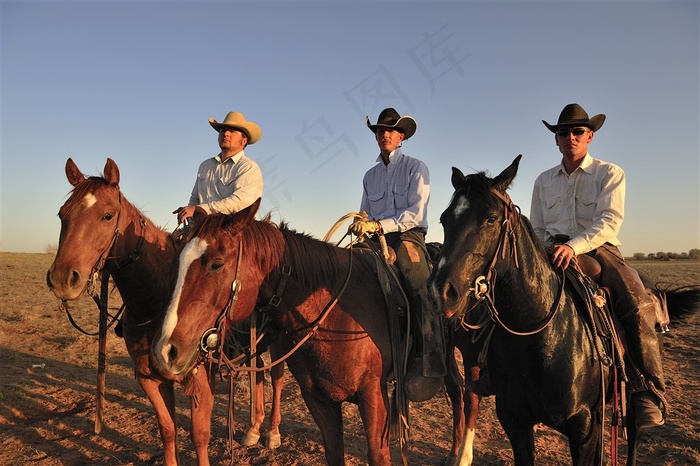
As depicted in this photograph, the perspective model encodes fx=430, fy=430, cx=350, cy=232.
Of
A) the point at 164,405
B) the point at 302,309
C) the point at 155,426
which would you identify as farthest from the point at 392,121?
the point at 155,426

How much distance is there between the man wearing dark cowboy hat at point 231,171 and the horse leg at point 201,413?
1798 millimetres

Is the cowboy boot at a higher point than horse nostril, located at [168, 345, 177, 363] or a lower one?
lower

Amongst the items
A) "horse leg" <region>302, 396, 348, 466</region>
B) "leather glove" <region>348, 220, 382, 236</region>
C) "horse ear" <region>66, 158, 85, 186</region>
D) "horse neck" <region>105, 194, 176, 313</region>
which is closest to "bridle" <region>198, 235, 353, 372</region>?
"horse leg" <region>302, 396, 348, 466</region>

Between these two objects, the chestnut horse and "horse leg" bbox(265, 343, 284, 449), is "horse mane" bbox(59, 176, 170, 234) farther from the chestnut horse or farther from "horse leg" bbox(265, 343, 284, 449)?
"horse leg" bbox(265, 343, 284, 449)

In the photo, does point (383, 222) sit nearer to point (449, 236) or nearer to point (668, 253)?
point (449, 236)

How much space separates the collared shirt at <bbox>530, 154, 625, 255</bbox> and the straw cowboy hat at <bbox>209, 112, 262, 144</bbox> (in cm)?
341

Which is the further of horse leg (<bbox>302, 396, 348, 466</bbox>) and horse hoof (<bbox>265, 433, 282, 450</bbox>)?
horse hoof (<bbox>265, 433, 282, 450</bbox>)

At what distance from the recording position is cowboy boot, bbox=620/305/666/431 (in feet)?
10.8

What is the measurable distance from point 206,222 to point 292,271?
2.19ft

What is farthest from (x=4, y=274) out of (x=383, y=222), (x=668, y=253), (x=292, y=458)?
(x=668, y=253)

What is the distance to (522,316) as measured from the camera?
119 inches

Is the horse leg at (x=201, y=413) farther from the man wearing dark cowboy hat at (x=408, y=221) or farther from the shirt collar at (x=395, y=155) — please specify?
the shirt collar at (x=395, y=155)

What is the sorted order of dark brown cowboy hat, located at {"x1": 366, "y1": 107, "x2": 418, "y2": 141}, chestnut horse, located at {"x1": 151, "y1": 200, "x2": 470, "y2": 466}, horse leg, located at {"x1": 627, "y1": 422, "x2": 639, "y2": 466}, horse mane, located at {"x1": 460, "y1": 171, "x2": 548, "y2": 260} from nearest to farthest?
chestnut horse, located at {"x1": 151, "y1": 200, "x2": 470, "y2": 466}
horse mane, located at {"x1": 460, "y1": 171, "x2": 548, "y2": 260}
horse leg, located at {"x1": 627, "y1": 422, "x2": 639, "y2": 466}
dark brown cowboy hat, located at {"x1": 366, "y1": 107, "x2": 418, "y2": 141}

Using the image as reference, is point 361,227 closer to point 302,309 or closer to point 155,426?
point 302,309
